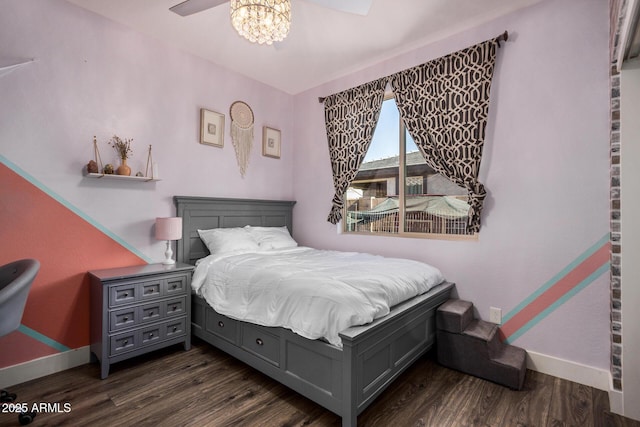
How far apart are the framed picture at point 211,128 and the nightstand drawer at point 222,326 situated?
1.86 m

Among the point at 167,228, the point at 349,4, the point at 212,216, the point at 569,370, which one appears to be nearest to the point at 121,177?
the point at 167,228

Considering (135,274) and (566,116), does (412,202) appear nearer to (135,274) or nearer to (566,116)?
(566,116)

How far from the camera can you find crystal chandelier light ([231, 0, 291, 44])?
189cm

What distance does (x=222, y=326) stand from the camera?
2600 mm

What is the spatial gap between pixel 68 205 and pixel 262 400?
2.18 meters

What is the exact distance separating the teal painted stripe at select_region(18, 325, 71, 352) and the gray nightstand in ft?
0.68

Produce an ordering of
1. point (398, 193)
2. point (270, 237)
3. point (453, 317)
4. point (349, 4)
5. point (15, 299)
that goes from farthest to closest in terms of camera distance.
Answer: point (270, 237) → point (398, 193) → point (453, 317) → point (349, 4) → point (15, 299)

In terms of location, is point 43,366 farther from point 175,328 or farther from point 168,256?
point 168,256

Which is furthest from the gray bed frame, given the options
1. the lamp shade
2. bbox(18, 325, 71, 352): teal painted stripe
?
bbox(18, 325, 71, 352): teal painted stripe

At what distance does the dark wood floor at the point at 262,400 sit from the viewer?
1.84 metres

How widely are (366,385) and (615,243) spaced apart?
185 centimetres

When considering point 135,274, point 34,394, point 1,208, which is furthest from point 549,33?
point 34,394

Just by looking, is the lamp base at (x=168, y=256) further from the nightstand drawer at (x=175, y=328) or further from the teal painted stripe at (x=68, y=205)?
the nightstand drawer at (x=175, y=328)

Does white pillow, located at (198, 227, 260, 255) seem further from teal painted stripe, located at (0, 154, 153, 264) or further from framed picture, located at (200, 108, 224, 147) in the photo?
framed picture, located at (200, 108, 224, 147)
